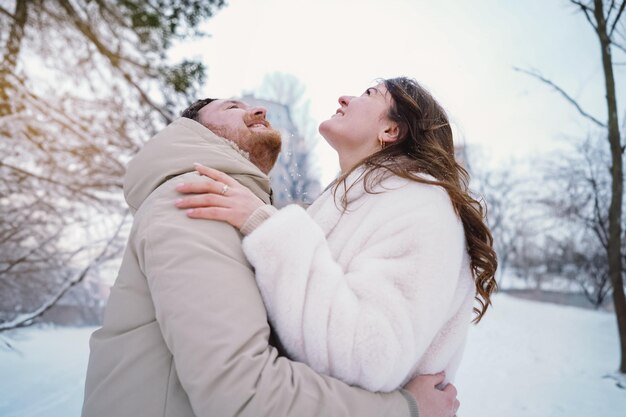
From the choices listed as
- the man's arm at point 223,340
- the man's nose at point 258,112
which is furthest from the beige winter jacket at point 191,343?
the man's nose at point 258,112

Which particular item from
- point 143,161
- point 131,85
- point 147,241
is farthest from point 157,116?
point 147,241

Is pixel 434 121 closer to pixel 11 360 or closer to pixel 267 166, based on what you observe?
pixel 267 166

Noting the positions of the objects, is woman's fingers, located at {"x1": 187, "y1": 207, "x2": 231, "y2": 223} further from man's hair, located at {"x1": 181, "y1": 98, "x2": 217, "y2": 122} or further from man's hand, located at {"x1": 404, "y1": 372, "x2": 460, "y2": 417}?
man's hair, located at {"x1": 181, "y1": 98, "x2": 217, "y2": 122}

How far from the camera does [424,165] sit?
1504 mm

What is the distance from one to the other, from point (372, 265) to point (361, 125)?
86 centimetres

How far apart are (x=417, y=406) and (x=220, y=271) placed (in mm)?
687

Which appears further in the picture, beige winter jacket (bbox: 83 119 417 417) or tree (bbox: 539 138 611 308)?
tree (bbox: 539 138 611 308)

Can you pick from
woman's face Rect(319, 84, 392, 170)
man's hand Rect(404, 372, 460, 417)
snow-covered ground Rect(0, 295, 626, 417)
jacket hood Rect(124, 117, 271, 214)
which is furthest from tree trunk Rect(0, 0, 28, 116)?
man's hand Rect(404, 372, 460, 417)

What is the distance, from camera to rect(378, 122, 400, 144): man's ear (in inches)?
67.0

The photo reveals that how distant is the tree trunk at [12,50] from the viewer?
4.68m

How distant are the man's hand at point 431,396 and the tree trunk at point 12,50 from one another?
19.0ft

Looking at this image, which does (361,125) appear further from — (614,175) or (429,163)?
(614,175)

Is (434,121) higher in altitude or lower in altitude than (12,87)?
lower

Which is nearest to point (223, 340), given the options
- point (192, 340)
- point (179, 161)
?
point (192, 340)
